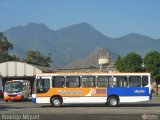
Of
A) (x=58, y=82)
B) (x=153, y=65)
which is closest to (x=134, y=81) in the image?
(x=58, y=82)

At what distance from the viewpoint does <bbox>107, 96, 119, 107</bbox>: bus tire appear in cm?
Result: 3556

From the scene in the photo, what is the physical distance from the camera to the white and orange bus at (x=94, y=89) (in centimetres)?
3566

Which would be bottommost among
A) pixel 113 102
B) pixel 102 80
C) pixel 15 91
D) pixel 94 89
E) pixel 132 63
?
pixel 113 102

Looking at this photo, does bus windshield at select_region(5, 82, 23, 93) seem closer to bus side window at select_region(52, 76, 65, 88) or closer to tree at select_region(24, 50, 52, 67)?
bus side window at select_region(52, 76, 65, 88)

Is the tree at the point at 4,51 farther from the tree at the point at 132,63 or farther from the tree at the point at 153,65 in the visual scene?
the tree at the point at 153,65

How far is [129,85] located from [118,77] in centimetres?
104

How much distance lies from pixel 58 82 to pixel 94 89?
2.84 meters

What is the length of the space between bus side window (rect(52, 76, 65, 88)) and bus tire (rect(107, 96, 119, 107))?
3.72 m

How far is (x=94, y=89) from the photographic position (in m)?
35.7

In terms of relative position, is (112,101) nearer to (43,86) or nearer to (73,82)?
(73,82)

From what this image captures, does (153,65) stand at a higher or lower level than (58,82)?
higher

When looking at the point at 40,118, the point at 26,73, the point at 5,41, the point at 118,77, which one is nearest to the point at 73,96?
the point at 118,77

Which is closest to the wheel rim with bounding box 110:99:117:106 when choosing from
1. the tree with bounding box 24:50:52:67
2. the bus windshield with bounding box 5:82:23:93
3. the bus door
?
the bus door

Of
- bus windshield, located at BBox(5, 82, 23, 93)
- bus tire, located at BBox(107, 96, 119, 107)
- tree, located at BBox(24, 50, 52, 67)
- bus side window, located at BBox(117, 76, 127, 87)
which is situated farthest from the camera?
tree, located at BBox(24, 50, 52, 67)
